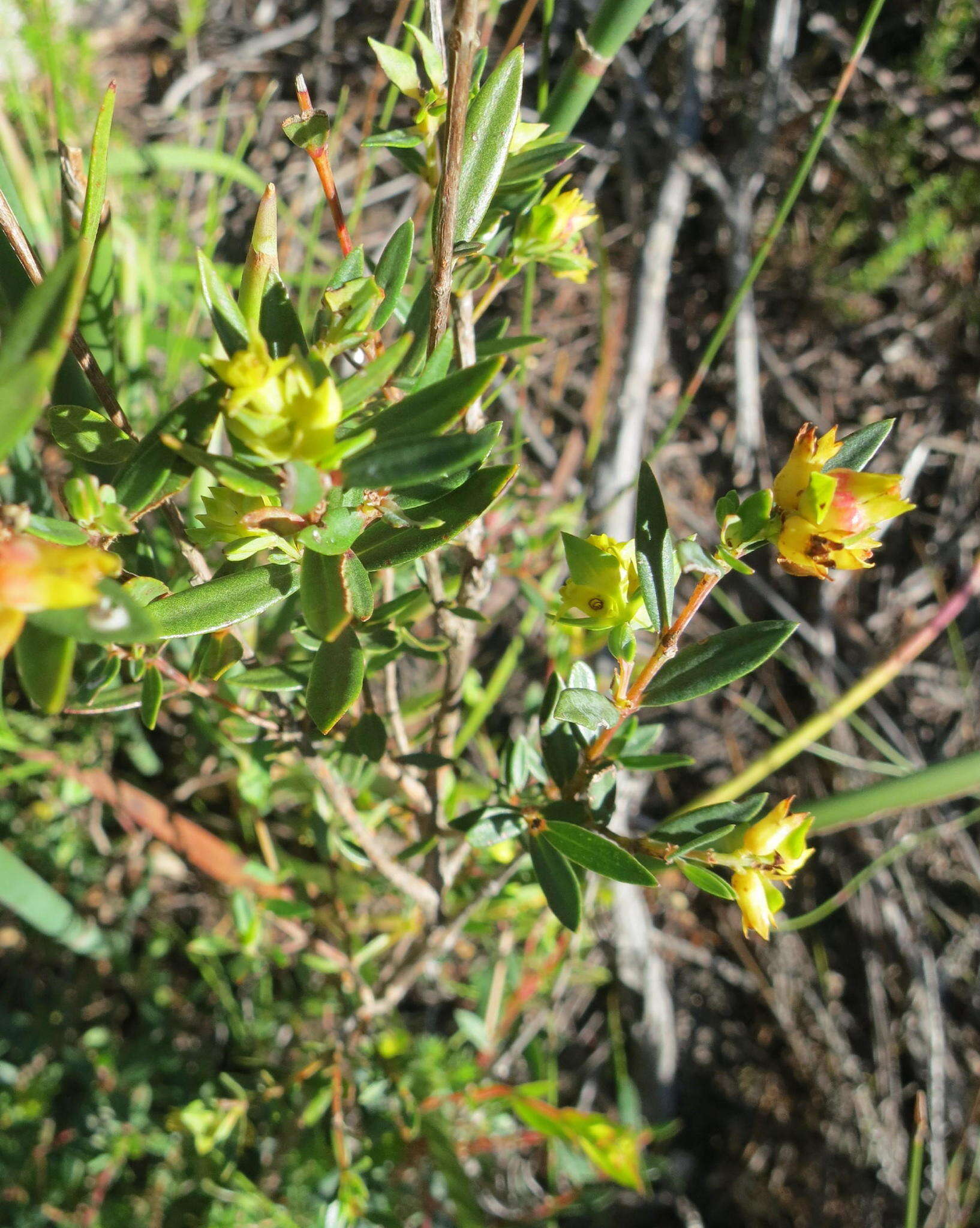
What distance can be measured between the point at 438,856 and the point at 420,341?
54cm

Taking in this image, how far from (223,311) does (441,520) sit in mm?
166

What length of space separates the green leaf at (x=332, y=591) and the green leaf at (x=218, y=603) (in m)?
0.03

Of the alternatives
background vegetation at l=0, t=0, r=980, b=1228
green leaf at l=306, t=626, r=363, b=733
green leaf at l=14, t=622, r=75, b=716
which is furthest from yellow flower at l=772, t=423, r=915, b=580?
background vegetation at l=0, t=0, r=980, b=1228

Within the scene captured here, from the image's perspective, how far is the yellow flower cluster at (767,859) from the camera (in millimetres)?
561

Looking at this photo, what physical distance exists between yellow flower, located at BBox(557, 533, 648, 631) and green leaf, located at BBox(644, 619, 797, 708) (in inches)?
1.9

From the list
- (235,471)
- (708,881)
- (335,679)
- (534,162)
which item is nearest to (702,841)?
(708,881)

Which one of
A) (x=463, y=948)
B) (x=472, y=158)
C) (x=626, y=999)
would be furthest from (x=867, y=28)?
(x=626, y=999)

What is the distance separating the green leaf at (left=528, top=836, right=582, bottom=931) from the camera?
0.59 m

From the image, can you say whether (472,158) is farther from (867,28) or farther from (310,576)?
(867,28)

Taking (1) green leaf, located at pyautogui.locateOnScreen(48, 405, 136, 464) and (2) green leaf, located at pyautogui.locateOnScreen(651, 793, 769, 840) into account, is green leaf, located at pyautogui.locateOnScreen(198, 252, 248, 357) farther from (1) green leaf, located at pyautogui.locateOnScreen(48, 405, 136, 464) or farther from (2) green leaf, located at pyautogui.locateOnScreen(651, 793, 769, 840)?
(2) green leaf, located at pyautogui.locateOnScreen(651, 793, 769, 840)

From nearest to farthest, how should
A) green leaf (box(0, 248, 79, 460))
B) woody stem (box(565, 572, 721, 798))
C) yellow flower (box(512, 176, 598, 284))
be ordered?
green leaf (box(0, 248, 79, 460)) → woody stem (box(565, 572, 721, 798)) → yellow flower (box(512, 176, 598, 284))

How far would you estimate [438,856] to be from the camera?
0.89 meters

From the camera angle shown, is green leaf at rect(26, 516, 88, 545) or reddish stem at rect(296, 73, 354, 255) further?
reddish stem at rect(296, 73, 354, 255)

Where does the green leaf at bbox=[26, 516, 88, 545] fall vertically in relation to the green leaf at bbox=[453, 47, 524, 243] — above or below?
below
